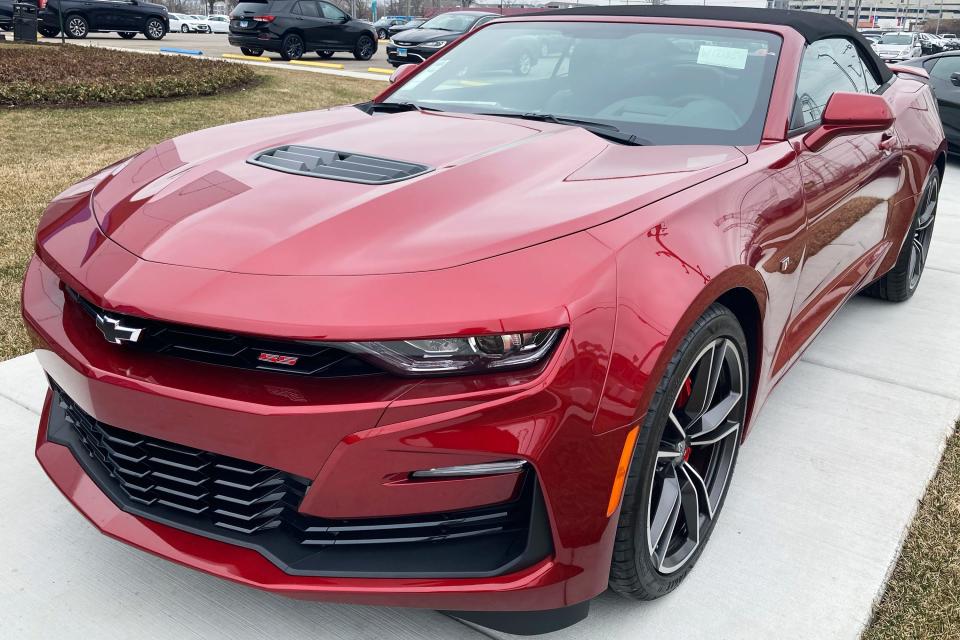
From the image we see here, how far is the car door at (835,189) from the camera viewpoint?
2.72 meters

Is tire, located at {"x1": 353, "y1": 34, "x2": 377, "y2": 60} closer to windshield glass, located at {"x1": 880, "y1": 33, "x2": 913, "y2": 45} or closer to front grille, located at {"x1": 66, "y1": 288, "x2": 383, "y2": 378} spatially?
front grille, located at {"x1": 66, "y1": 288, "x2": 383, "y2": 378}

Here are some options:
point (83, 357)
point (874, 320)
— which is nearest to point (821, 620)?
point (83, 357)

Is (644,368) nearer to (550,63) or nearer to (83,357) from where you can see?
(83,357)

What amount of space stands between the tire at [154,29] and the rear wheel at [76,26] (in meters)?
1.85

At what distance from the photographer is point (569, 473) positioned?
65.8 inches

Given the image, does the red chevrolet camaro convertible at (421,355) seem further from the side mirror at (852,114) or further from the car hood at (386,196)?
the side mirror at (852,114)

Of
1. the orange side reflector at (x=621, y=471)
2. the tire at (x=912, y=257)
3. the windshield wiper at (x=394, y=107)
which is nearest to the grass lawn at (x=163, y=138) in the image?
the orange side reflector at (x=621, y=471)

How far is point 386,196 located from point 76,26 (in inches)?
941

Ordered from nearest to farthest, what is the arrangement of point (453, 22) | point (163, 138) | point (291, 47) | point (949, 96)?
point (163, 138) < point (949, 96) < point (453, 22) < point (291, 47)

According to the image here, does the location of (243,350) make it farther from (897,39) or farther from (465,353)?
(897,39)

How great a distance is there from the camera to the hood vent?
7.18 ft

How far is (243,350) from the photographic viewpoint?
171cm

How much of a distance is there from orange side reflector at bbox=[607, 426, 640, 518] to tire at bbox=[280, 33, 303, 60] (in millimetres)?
20074

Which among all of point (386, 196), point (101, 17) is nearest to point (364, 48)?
point (101, 17)
